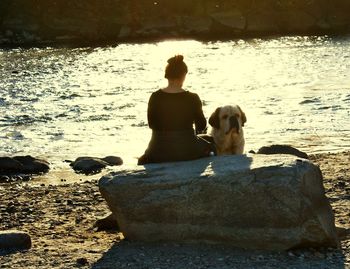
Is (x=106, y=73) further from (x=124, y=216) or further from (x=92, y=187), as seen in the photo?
(x=124, y=216)

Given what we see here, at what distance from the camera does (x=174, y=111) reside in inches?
366

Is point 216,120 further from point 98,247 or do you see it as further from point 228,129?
point 98,247

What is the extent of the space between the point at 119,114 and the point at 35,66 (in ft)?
40.4

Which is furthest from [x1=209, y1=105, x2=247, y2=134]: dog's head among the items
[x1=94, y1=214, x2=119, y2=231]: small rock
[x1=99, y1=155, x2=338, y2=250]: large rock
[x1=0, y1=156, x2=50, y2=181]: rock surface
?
[x1=0, y1=156, x2=50, y2=181]: rock surface

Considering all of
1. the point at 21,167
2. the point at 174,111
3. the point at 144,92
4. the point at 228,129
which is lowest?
the point at 21,167

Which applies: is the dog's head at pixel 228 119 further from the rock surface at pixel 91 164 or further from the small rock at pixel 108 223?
the rock surface at pixel 91 164

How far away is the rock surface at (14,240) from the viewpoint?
866 cm

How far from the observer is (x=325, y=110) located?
2159 centimetres

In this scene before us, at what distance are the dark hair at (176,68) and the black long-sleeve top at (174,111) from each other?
215 mm

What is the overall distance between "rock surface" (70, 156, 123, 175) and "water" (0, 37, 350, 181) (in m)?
0.36

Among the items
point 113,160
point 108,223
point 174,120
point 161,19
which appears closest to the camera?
point 174,120

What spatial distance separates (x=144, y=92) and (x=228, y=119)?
1544cm

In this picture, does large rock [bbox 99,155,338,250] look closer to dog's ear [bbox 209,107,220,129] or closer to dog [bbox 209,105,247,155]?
dog [bbox 209,105,247,155]

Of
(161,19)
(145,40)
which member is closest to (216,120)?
(145,40)
